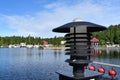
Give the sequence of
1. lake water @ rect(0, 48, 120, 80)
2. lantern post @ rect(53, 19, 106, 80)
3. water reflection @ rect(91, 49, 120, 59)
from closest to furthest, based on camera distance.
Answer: lantern post @ rect(53, 19, 106, 80), lake water @ rect(0, 48, 120, 80), water reflection @ rect(91, 49, 120, 59)

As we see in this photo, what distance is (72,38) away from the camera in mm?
8648

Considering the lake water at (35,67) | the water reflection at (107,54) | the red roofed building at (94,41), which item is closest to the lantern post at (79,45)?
the red roofed building at (94,41)

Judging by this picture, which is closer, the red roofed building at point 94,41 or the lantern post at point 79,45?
the lantern post at point 79,45

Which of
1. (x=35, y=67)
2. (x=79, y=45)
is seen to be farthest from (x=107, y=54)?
(x=79, y=45)

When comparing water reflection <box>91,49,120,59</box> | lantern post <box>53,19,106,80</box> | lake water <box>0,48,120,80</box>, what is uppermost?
lantern post <box>53,19,106,80</box>

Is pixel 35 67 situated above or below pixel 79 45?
below

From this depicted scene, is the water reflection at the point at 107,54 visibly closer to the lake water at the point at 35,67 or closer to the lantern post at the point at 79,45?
the lake water at the point at 35,67

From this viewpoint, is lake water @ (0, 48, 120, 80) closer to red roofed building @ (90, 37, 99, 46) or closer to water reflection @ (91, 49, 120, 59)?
red roofed building @ (90, 37, 99, 46)

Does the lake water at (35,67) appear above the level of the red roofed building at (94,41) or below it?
below

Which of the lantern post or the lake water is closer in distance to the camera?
the lantern post

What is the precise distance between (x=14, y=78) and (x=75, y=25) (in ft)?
77.1

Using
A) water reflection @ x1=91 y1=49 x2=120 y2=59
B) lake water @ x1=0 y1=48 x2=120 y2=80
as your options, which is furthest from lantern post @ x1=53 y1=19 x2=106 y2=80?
water reflection @ x1=91 y1=49 x2=120 y2=59

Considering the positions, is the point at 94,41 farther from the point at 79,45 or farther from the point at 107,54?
the point at 79,45

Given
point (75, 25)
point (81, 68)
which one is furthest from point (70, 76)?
point (75, 25)
